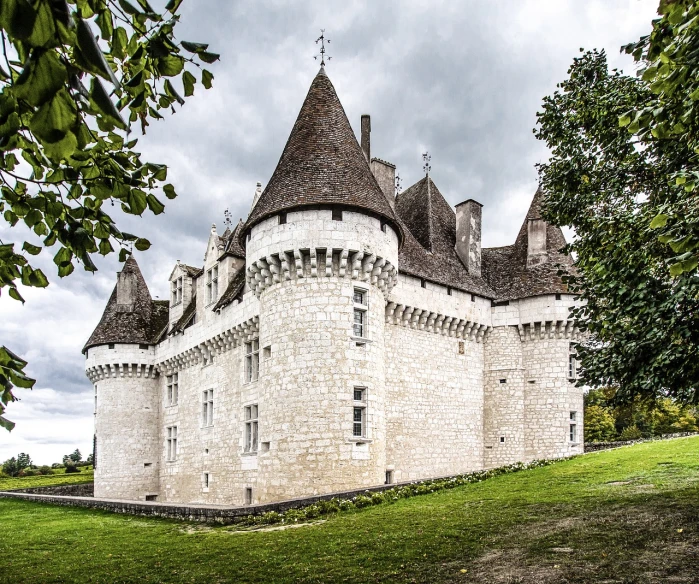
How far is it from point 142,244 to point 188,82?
1.73 metres

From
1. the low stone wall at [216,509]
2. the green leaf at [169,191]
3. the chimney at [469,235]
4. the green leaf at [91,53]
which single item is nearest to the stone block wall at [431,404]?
the chimney at [469,235]

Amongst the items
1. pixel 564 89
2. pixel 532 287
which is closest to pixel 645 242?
pixel 564 89

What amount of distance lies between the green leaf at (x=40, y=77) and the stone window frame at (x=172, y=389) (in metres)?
28.8

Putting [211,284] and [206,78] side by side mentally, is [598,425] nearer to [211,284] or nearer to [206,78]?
[211,284]

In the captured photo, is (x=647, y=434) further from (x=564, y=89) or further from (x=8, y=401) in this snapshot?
(x=8, y=401)

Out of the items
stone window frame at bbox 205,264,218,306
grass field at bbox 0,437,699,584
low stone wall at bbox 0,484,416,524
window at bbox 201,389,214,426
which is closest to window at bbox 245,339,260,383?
window at bbox 201,389,214,426

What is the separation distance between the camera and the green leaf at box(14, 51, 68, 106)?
2418mm

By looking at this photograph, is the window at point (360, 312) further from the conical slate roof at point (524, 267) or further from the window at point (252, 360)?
the conical slate roof at point (524, 267)

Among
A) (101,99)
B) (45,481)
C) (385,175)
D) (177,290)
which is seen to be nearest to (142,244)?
(101,99)

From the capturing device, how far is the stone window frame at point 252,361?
2311 centimetres

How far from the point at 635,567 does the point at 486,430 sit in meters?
18.0

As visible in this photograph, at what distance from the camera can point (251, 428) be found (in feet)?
74.3

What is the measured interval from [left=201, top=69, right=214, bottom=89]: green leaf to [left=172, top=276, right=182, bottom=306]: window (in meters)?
27.3

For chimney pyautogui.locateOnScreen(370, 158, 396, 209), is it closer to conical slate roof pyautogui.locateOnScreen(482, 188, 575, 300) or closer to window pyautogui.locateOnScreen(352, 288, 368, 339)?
conical slate roof pyautogui.locateOnScreen(482, 188, 575, 300)
